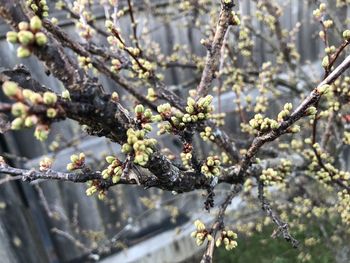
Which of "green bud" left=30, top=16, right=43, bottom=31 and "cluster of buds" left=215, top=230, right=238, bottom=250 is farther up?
"green bud" left=30, top=16, right=43, bottom=31

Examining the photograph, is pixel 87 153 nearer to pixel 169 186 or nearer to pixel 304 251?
pixel 304 251

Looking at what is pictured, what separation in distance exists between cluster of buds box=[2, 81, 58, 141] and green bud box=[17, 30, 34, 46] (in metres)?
0.09

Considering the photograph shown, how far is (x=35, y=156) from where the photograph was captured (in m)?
3.54

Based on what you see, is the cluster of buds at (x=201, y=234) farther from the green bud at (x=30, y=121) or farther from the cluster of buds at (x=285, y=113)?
the green bud at (x=30, y=121)

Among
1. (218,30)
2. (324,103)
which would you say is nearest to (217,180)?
(218,30)

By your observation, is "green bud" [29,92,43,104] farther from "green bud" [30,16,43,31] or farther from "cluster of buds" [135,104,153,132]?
"cluster of buds" [135,104,153,132]

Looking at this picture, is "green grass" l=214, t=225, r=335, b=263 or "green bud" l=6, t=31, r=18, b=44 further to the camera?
"green grass" l=214, t=225, r=335, b=263

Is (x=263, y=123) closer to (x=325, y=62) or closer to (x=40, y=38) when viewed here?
(x=325, y=62)

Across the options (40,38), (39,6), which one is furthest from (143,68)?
(40,38)

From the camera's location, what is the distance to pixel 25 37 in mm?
828

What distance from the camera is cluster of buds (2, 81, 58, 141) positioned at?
83 cm

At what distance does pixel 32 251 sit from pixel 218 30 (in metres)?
2.78

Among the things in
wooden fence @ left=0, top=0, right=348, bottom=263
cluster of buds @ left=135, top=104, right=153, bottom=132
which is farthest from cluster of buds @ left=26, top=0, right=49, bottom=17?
wooden fence @ left=0, top=0, right=348, bottom=263

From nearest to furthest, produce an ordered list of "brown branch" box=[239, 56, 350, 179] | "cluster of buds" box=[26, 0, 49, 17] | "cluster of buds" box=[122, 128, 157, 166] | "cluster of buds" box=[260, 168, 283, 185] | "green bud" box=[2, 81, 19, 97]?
"green bud" box=[2, 81, 19, 97] < "cluster of buds" box=[122, 128, 157, 166] < "brown branch" box=[239, 56, 350, 179] < "cluster of buds" box=[26, 0, 49, 17] < "cluster of buds" box=[260, 168, 283, 185]
